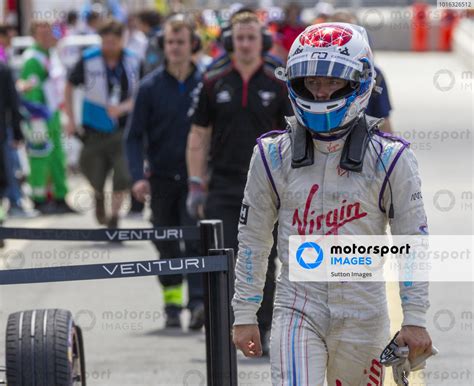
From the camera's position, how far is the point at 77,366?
688 centimetres

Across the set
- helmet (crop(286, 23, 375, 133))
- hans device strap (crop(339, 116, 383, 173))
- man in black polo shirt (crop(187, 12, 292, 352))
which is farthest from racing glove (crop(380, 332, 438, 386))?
man in black polo shirt (crop(187, 12, 292, 352))

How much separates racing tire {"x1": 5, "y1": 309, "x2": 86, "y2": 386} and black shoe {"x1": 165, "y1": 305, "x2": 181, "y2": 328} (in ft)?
9.96

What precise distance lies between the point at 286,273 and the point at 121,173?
9.25 meters

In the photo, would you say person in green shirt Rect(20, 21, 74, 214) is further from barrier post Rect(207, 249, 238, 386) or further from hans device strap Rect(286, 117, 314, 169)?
hans device strap Rect(286, 117, 314, 169)

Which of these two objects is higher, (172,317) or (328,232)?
(328,232)

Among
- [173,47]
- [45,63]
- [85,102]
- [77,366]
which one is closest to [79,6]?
[45,63]

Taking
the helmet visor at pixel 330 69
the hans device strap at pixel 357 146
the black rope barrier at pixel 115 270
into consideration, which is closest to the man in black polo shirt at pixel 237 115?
the black rope barrier at pixel 115 270

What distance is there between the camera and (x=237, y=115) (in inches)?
338

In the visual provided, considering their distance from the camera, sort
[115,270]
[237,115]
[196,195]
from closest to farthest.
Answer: [115,270], [237,115], [196,195]

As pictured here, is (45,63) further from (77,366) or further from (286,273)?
(286,273)

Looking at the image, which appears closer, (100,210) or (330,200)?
(330,200)

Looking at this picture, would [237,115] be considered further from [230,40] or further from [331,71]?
[331,71]

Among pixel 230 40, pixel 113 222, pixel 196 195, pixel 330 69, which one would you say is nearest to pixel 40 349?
pixel 330 69

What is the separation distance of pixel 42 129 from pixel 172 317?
707 centimetres
